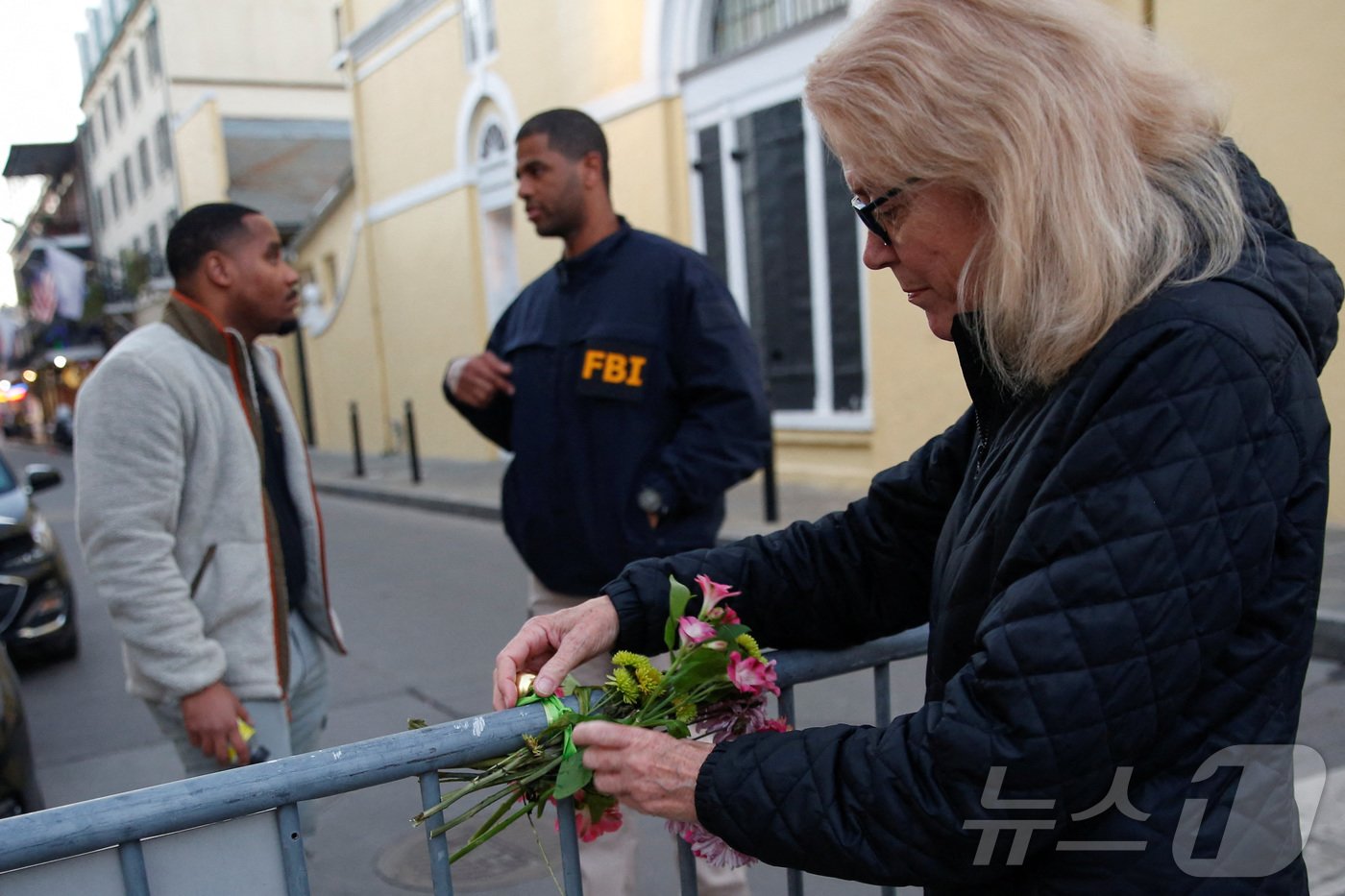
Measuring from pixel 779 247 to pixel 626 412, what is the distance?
24.7 ft

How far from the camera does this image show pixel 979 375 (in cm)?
129

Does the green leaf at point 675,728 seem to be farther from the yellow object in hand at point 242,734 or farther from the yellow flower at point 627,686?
the yellow object in hand at point 242,734

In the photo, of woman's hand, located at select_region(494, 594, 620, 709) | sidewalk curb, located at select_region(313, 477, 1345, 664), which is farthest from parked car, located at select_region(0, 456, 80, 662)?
woman's hand, located at select_region(494, 594, 620, 709)

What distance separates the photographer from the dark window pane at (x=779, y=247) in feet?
31.8

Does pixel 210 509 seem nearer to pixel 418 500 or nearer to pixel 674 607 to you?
pixel 674 607

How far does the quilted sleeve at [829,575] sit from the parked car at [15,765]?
238cm

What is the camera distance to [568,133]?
2.94m

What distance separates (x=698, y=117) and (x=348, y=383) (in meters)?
10.5

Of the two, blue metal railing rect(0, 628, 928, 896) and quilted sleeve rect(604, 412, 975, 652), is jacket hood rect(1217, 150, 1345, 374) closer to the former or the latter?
quilted sleeve rect(604, 412, 975, 652)

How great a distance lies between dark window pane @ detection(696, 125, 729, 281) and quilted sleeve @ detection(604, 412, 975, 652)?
9.05 meters

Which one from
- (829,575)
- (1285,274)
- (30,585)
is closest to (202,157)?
(30,585)

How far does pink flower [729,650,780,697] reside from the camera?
138cm

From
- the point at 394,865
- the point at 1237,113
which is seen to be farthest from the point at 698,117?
the point at 394,865

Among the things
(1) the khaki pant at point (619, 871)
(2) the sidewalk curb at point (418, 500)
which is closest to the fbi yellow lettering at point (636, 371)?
(1) the khaki pant at point (619, 871)
